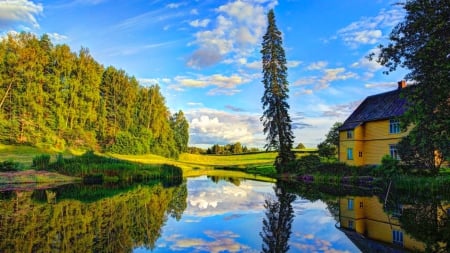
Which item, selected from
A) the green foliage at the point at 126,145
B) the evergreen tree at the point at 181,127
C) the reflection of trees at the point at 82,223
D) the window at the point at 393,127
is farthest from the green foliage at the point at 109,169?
the evergreen tree at the point at 181,127

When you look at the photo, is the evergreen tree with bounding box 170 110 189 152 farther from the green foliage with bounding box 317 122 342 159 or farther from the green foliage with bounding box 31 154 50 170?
the green foliage with bounding box 31 154 50 170

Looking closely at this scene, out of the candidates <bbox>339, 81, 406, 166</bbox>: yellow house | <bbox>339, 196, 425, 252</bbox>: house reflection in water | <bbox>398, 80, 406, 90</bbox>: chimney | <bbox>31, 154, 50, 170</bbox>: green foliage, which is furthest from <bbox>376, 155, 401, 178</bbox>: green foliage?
<bbox>31, 154, 50, 170</bbox>: green foliage

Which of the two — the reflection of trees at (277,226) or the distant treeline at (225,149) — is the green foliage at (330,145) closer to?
the reflection of trees at (277,226)

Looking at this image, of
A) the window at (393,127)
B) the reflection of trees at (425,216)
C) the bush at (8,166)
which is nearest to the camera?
the reflection of trees at (425,216)

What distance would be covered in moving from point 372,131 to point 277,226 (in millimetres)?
27534

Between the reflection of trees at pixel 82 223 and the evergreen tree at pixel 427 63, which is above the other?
the evergreen tree at pixel 427 63

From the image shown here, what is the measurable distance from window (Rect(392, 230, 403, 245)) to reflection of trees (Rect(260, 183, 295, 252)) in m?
2.78

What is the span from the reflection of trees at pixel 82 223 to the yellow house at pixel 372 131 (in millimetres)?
24042

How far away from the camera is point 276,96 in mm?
38750

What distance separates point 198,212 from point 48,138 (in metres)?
37.4

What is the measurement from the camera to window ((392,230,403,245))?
346 inches

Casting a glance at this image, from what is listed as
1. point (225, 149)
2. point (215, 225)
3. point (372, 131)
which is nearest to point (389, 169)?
point (372, 131)

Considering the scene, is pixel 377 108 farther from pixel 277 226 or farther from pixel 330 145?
pixel 277 226

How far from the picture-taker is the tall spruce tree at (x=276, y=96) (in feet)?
125
